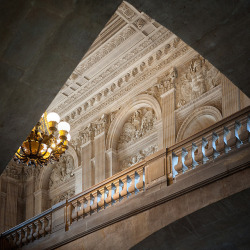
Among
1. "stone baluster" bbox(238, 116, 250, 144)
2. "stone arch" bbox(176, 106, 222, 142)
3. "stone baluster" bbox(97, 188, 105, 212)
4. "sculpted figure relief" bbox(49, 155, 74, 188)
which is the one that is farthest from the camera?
"sculpted figure relief" bbox(49, 155, 74, 188)

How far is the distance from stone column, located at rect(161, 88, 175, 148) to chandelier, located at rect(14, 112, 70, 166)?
8.51 ft

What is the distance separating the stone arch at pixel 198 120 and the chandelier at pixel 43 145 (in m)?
2.76

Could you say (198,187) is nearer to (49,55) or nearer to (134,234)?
(134,234)

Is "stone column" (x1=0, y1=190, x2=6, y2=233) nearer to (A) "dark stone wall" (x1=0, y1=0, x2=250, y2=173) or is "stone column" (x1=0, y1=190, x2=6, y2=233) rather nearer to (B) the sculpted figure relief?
(B) the sculpted figure relief

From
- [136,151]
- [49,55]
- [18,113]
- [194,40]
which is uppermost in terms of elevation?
[136,151]

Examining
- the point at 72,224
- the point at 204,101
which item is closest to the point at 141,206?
the point at 72,224

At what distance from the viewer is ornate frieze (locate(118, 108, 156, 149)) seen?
13141mm

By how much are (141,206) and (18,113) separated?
16.2 ft

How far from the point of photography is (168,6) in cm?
454

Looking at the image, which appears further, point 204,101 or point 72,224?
point 204,101

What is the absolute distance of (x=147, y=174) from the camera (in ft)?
30.8

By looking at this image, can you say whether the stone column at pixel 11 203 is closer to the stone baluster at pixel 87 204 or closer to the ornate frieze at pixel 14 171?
the ornate frieze at pixel 14 171

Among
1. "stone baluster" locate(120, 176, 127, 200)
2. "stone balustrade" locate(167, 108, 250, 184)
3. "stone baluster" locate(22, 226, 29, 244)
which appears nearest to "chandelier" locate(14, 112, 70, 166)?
"stone baluster" locate(120, 176, 127, 200)

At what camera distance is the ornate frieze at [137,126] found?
13.1 metres
